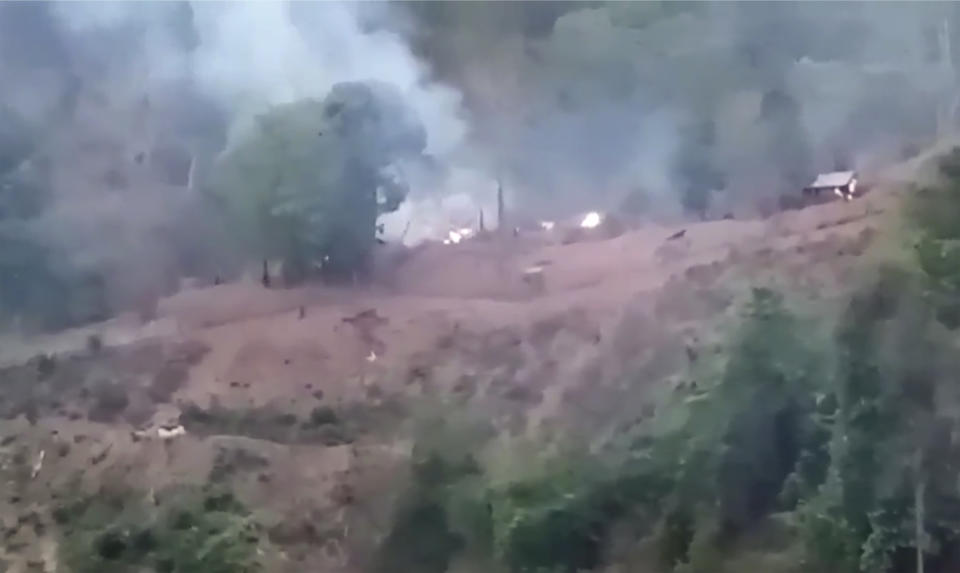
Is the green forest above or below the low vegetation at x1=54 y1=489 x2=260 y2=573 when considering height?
above

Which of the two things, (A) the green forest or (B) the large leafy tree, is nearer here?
(A) the green forest

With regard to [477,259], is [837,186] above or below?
above

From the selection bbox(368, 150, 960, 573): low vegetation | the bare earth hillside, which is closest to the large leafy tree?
the bare earth hillside

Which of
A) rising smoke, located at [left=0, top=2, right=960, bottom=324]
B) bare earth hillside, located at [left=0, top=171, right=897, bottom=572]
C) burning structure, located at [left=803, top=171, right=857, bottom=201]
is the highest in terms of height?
rising smoke, located at [left=0, top=2, right=960, bottom=324]

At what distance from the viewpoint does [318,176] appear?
3285 mm

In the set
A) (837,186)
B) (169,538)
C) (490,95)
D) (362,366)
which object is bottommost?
(169,538)

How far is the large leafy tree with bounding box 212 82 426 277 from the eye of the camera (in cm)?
328

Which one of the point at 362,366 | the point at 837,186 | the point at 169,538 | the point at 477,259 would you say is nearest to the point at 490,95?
the point at 477,259

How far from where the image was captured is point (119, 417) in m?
3.25

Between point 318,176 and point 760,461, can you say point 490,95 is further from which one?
point 760,461

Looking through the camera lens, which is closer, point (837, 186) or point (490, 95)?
point (837, 186)

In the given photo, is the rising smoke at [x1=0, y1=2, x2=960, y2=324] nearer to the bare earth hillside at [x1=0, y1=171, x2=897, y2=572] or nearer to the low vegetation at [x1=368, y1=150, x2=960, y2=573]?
the bare earth hillside at [x1=0, y1=171, x2=897, y2=572]

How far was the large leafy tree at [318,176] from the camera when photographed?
10.8 ft

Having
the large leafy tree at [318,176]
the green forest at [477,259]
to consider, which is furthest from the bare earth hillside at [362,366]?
the large leafy tree at [318,176]
